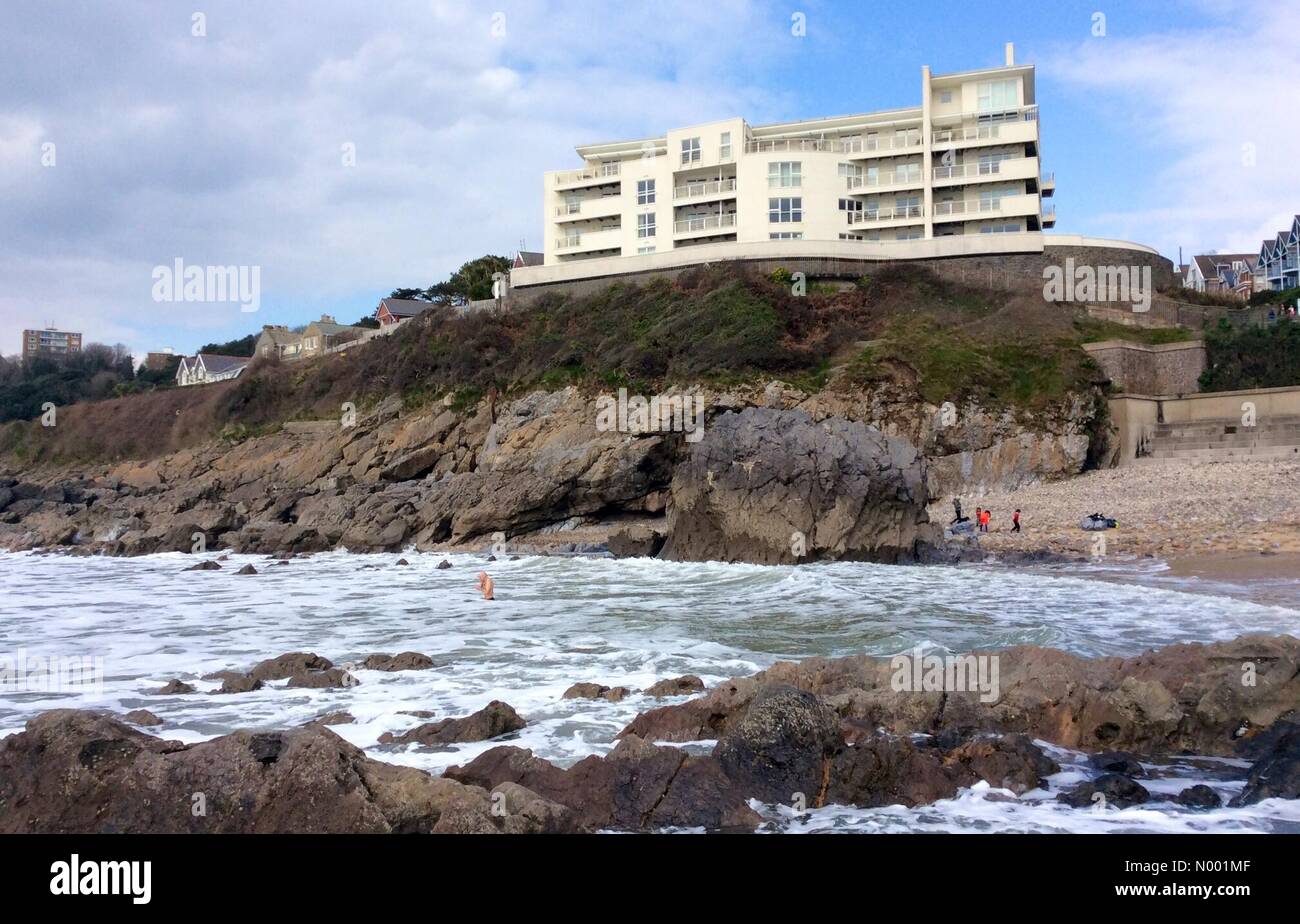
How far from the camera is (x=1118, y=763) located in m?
8.11

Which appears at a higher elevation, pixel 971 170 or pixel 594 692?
pixel 971 170

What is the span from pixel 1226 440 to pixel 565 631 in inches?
1082

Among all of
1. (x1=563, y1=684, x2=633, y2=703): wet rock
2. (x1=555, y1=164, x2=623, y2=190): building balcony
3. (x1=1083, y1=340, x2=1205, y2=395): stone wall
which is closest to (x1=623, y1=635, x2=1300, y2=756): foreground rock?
(x1=563, y1=684, x2=633, y2=703): wet rock

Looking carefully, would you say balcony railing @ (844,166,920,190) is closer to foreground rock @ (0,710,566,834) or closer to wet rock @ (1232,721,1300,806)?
wet rock @ (1232,721,1300,806)

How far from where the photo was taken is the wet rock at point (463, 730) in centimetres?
909

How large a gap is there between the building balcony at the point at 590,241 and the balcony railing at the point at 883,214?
13.0 m

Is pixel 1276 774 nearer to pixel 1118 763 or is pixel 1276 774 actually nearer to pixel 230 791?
pixel 1118 763

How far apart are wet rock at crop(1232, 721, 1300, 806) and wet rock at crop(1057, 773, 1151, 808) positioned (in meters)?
0.68

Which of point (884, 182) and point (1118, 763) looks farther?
point (884, 182)

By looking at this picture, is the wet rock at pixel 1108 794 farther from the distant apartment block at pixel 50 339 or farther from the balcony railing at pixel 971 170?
the distant apartment block at pixel 50 339

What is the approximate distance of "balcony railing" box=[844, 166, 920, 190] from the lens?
5091cm

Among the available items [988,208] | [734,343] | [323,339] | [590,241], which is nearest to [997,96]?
→ [988,208]
